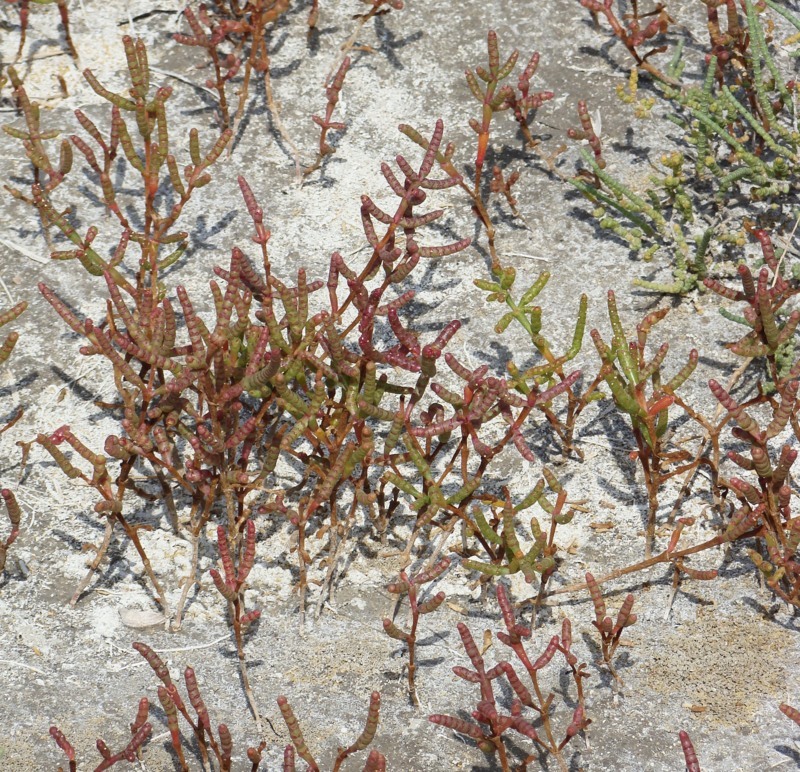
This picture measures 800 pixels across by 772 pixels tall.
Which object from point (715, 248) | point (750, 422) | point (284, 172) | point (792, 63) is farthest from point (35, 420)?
point (792, 63)

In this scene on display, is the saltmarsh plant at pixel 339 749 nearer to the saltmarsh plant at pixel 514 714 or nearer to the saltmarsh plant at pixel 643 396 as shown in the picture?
the saltmarsh plant at pixel 514 714

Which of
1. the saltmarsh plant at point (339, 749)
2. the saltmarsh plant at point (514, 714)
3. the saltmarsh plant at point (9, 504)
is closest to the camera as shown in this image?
the saltmarsh plant at point (339, 749)

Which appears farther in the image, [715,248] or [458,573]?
[715,248]

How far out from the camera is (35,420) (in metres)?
3.10

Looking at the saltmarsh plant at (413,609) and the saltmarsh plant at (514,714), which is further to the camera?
the saltmarsh plant at (413,609)

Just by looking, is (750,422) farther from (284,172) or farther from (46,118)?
(46,118)

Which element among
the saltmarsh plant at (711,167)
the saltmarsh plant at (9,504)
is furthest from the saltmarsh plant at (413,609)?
the saltmarsh plant at (711,167)

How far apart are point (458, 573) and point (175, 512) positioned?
77cm

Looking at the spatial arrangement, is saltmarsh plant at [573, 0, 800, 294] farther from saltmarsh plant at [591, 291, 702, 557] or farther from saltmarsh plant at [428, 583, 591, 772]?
saltmarsh plant at [428, 583, 591, 772]

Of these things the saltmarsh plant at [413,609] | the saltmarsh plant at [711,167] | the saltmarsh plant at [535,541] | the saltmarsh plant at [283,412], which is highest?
the saltmarsh plant at [711,167]

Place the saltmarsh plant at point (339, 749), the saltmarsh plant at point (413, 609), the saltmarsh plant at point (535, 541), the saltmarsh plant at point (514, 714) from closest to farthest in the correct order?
1. the saltmarsh plant at point (339, 749)
2. the saltmarsh plant at point (514, 714)
3. the saltmarsh plant at point (413, 609)
4. the saltmarsh plant at point (535, 541)

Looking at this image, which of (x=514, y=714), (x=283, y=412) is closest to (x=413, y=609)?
(x=514, y=714)

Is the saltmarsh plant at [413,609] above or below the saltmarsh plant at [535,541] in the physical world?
below

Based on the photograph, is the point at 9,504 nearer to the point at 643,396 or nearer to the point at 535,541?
the point at 535,541
